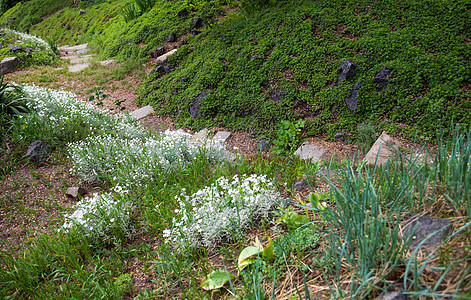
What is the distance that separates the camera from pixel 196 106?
5.55m

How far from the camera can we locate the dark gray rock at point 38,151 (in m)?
4.48

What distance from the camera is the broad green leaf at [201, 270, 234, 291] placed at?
1.98 m

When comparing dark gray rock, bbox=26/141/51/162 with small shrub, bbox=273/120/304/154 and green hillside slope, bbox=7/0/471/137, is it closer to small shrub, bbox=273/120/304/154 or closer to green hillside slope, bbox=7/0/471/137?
green hillside slope, bbox=7/0/471/137

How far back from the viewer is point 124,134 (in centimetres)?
503

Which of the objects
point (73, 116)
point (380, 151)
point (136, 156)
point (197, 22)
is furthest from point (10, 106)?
point (380, 151)

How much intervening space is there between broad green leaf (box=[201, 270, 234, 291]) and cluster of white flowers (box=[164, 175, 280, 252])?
36cm

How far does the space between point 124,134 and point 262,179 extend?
3257 millimetres

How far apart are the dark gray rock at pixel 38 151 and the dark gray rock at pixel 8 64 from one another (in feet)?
18.1

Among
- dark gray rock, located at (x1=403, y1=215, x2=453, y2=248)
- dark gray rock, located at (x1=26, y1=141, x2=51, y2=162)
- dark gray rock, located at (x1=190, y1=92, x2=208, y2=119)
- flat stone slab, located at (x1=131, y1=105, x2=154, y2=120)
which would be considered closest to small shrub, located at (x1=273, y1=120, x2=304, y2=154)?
dark gray rock, located at (x1=190, y1=92, x2=208, y2=119)

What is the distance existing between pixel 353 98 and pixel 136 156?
3318 millimetres

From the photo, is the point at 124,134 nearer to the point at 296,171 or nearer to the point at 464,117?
the point at 296,171

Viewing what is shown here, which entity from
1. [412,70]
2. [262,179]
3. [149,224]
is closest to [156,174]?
[149,224]

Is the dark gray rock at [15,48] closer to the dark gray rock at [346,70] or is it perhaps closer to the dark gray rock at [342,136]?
the dark gray rock at [346,70]

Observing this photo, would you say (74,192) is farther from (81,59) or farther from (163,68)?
(81,59)
